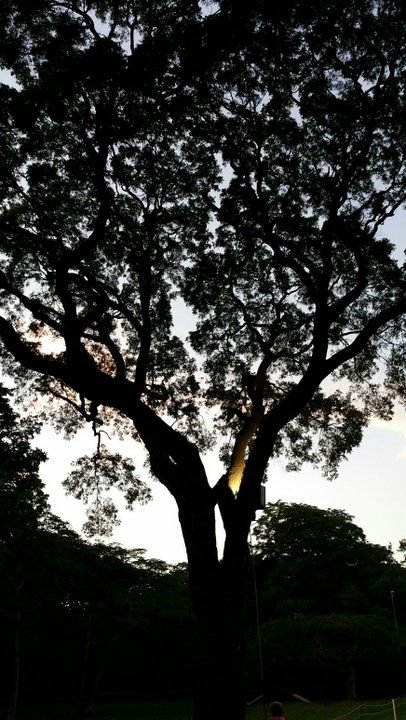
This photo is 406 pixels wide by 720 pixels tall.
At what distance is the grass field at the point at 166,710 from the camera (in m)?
22.2

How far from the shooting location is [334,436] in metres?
12.0

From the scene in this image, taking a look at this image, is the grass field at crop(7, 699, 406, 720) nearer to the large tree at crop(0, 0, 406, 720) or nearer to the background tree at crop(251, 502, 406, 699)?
the background tree at crop(251, 502, 406, 699)

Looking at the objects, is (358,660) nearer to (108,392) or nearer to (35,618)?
(35,618)

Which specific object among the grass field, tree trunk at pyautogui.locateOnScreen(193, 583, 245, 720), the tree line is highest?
the tree line

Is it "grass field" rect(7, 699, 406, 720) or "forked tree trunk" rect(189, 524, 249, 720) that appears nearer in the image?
"forked tree trunk" rect(189, 524, 249, 720)

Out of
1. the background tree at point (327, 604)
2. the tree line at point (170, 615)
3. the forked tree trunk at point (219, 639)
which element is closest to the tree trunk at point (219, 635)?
the forked tree trunk at point (219, 639)

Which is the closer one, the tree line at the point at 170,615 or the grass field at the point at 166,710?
the tree line at the point at 170,615

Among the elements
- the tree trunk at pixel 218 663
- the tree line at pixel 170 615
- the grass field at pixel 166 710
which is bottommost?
the grass field at pixel 166 710

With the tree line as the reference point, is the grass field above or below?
below

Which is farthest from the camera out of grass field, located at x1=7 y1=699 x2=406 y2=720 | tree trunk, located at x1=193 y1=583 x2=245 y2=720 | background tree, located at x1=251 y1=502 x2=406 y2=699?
background tree, located at x1=251 y1=502 x2=406 y2=699

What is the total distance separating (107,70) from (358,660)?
24.1 meters

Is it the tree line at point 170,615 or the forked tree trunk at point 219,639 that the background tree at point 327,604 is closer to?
the tree line at point 170,615

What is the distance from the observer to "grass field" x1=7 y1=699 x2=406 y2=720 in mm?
22219

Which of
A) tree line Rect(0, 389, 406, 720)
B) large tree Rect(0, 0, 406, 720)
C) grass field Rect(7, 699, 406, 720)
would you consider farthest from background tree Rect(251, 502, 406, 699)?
large tree Rect(0, 0, 406, 720)
